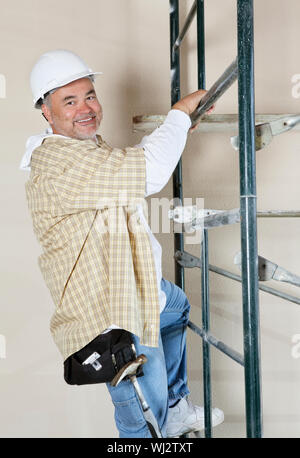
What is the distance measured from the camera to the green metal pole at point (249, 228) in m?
1.13

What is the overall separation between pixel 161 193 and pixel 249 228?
45.4 inches

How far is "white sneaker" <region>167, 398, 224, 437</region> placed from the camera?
5.56ft

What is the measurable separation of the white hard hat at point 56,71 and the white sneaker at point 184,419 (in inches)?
42.1

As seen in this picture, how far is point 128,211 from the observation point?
142 cm

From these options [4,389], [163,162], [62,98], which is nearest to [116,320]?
[163,162]

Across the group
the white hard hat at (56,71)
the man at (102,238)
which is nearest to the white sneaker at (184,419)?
the man at (102,238)

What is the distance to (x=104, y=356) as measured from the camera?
1.41 m

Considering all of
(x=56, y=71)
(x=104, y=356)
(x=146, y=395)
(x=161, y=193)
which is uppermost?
A: (x=56, y=71)

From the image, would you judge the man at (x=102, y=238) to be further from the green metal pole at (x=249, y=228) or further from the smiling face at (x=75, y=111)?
the green metal pole at (x=249, y=228)

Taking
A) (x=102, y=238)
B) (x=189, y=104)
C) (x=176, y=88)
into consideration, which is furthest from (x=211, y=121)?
(x=102, y=238)

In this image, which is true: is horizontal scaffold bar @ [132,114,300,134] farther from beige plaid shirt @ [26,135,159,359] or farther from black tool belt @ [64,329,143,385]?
black tool belt @ [64,329,143,385]

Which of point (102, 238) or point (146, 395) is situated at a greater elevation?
point (102, 238)

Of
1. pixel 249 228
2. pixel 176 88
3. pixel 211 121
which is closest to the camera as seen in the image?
pixel 249 228

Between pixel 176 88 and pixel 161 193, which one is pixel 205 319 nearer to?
pixel 161 193
